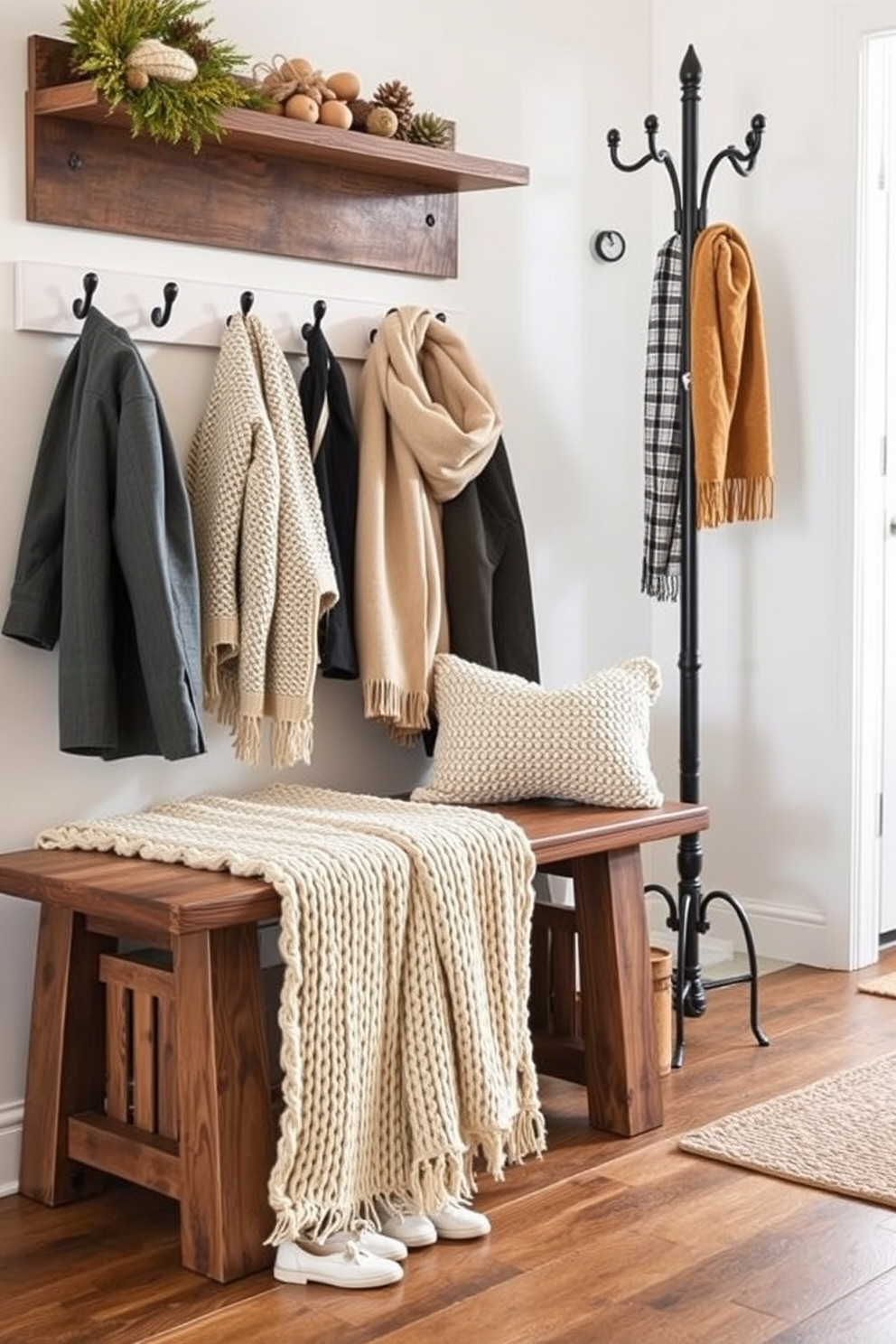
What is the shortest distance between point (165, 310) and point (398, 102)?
22.5 inches

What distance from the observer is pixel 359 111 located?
121 inches

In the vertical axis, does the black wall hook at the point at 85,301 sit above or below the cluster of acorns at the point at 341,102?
below

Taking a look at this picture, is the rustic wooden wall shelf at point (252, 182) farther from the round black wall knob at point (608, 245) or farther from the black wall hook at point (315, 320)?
the round black wall knob at point (608, 245)

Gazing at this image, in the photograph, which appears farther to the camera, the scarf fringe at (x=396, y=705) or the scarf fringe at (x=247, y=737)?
the scarf fringe at (x=396, y=705)

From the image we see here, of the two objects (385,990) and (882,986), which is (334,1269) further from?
(882,986)

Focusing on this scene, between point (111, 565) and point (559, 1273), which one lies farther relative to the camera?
point (111, 565)

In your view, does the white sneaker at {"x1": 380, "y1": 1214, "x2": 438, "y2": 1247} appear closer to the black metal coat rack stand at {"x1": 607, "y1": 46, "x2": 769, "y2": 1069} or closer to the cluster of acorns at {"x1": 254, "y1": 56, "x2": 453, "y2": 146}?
the black metal coat rack stand at {"x1": 607, "y1": 46, "x2": 769, "y2": 1069}

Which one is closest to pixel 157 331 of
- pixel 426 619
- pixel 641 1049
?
pixel 426 619

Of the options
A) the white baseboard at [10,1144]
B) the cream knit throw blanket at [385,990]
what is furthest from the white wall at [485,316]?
the cream knit throw blanket at [385,990]

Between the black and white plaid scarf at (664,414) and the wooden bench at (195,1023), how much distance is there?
805mm

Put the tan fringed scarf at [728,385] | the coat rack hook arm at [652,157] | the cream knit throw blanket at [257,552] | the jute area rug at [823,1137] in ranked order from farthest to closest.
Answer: the tan fringed scarf at [728,385]
the coat rack hook arm at [652,157]
the cream knit throw blanket at [257,552]
the jute area rug at [823,1137]

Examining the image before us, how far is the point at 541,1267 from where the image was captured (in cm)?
244

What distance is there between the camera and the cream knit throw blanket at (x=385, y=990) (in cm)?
239

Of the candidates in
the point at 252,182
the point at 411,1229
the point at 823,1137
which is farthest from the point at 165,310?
the point at 823,1137
